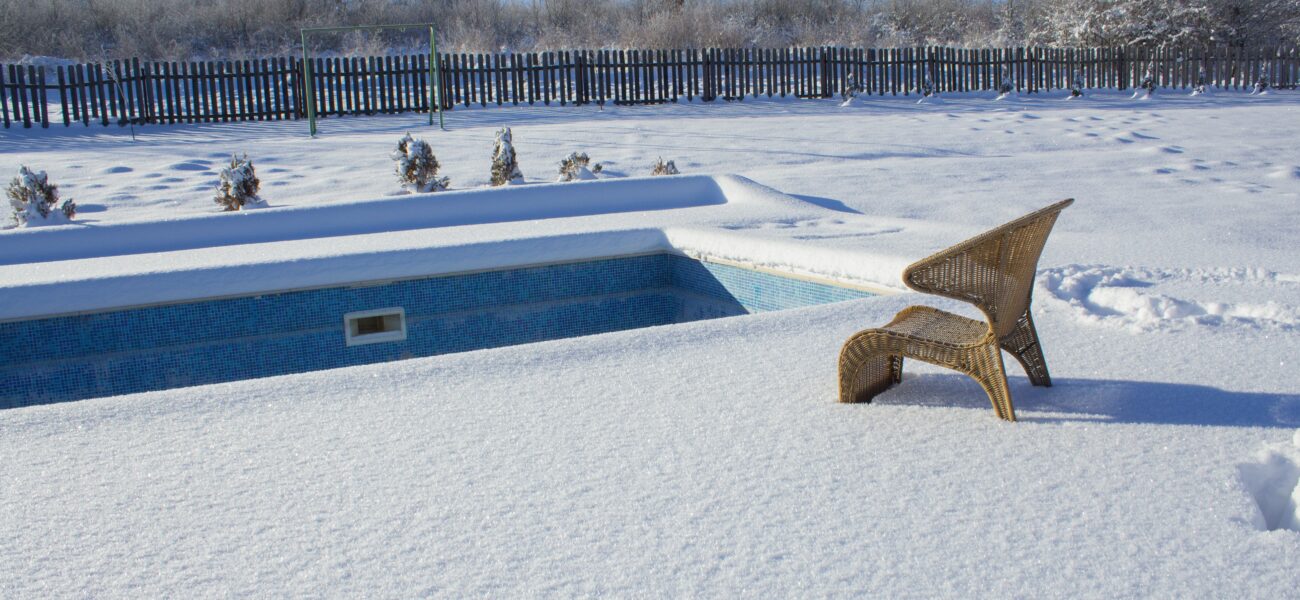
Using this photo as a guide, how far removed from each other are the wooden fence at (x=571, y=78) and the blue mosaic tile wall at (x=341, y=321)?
32.7 feet

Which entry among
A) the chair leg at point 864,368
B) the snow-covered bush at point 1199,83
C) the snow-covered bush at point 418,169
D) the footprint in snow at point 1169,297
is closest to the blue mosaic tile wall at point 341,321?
the footprint in snow at point 1169,297

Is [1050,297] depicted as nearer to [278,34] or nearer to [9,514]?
[9,514]

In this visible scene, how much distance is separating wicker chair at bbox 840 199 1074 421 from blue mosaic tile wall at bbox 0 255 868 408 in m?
1.89

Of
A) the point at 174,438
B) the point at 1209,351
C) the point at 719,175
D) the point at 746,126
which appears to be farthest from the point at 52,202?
the point at 746,126

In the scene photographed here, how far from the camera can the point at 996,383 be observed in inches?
123

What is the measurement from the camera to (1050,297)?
4457 mm

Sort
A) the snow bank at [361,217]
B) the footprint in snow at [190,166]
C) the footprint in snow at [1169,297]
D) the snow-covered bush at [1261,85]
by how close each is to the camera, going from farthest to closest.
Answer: the snow-covered bush at [1261,85] < the footprint in snow at [190,166] < the snow bank at [361,217] < the footprint in snow at [1169,297]

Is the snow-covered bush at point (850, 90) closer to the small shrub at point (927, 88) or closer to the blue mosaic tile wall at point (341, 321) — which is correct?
the small shrub at point (927, 88)

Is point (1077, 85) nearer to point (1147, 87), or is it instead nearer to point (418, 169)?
point (1147, 87)

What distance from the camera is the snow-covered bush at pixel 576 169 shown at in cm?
931

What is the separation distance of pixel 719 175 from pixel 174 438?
19.8 feet

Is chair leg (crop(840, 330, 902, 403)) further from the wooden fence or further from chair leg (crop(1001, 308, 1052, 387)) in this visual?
the wooden fence

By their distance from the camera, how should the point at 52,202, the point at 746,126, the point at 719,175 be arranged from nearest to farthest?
the point at 52,202 → the point at 719,175 → the point at 746,126

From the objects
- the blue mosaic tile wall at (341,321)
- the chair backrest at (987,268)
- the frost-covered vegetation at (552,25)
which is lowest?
the blue mosaic tile wall at (341,321)
